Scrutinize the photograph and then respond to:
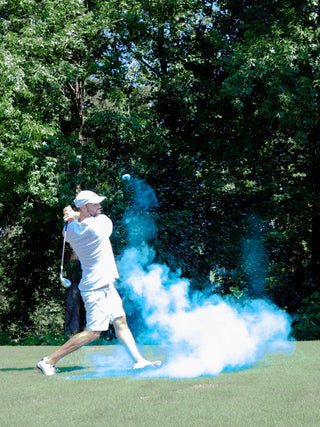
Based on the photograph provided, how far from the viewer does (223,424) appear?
361cm

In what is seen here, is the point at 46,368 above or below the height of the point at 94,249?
below

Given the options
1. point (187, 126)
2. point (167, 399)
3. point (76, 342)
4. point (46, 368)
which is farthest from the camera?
point (187, 126)

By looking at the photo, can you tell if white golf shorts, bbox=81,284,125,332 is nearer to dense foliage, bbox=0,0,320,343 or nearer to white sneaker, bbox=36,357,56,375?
white sneaker, bbox=36,357,56,375

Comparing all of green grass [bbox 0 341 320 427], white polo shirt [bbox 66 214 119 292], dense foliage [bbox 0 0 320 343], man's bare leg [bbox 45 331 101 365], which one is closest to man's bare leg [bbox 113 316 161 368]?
man's bare leg [bbox 45 331 101 365]

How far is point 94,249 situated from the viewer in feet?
19.5

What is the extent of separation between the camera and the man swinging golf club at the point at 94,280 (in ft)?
19.3

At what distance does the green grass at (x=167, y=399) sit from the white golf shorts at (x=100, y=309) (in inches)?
24.0

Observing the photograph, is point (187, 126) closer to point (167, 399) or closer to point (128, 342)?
point (128, 342)

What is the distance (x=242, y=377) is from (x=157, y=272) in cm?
224

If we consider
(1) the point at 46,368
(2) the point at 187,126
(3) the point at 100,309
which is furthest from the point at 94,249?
(2) the point at 187,126

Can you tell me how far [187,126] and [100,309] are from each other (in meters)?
13.8

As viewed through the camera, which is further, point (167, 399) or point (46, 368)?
point (46, 368)

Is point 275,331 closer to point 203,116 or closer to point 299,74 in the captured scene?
point 299,74

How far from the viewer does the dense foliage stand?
14.9 meters
